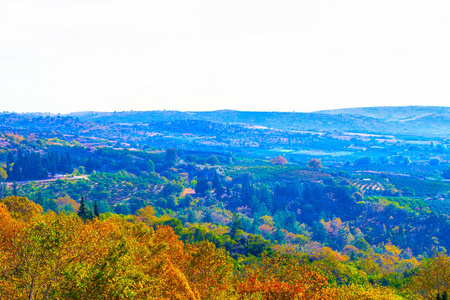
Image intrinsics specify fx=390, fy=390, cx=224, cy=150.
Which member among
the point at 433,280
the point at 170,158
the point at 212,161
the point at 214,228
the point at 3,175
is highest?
the point at 433,280

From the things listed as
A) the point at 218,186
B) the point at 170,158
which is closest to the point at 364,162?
the point at 170,158

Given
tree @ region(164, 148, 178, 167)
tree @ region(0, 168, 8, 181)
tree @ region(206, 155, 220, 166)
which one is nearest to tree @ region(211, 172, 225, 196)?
tree @ region(164, 148, 178, 167)

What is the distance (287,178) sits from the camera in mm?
132750

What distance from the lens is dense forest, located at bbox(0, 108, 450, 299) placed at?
1867 cm

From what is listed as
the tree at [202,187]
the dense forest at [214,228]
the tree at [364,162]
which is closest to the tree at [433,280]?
the dense forest at [214,228]

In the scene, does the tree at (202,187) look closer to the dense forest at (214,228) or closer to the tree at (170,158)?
the dense forest at (214,228)

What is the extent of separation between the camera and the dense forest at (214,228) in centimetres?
1867

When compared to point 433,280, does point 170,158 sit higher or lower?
lower

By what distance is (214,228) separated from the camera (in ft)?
252

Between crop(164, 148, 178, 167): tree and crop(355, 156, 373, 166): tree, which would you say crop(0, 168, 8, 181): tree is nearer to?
crop(164, 148, 178, 167): tree

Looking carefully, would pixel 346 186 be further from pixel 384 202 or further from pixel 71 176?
pixel 71 176

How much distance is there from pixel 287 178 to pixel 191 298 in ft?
375

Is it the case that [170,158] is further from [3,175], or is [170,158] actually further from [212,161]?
[3,175]

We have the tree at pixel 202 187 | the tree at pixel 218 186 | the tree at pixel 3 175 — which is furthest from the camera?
the tree at pixel 218 186
